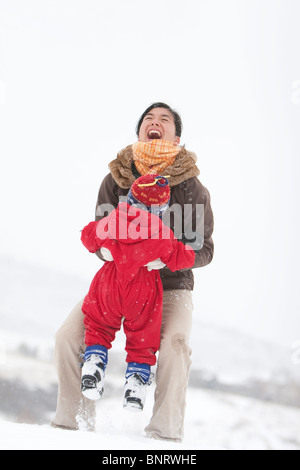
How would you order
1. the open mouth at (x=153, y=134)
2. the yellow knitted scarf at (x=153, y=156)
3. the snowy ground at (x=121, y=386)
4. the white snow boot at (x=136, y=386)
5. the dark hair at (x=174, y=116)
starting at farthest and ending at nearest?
the dark hair at (x=174, y=116)
the open mouth at (x=153, y=134)
the yellow knitted scarf at (x=153, y=156)
the white snow boot at (x=136, y=386)
the snowy ground at (x=121, y=386)

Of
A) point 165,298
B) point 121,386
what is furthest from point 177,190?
point 121,386

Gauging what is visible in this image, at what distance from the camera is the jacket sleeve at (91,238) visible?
1832 millimetres

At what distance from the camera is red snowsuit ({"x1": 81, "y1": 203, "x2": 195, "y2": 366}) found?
1.77 meters

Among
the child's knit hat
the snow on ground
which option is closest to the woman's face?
the child's knit hat

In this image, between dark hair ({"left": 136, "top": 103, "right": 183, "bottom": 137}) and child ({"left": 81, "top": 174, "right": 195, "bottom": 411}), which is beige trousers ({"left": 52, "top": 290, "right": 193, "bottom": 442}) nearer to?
child ({"left": 81, "top": 174, "right": 195, "bottom": 411})

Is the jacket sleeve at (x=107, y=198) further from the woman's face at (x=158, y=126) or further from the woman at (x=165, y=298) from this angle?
the woman's face at (x=158, y=126)

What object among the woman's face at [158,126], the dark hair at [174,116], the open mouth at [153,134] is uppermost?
the dark hair at [174,116]

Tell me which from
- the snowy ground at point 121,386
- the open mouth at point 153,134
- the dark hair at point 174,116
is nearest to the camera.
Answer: the snowy ground at point 121,386

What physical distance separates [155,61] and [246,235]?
2088 centimetres

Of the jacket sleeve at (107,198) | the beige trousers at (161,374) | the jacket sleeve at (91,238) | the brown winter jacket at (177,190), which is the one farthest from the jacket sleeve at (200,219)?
the jacket sleeve at (91,238)

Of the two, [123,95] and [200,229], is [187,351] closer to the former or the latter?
[200,229]

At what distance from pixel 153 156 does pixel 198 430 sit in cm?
378

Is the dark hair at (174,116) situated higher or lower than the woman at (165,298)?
higher

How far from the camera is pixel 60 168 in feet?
84.0
